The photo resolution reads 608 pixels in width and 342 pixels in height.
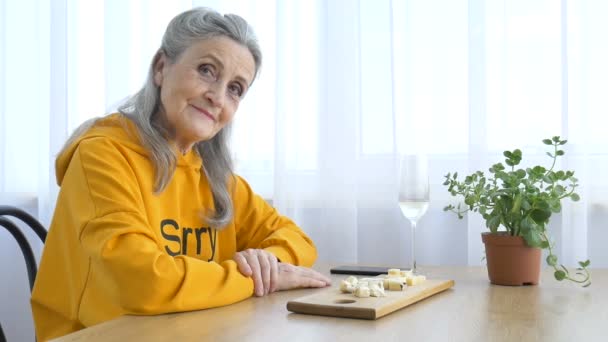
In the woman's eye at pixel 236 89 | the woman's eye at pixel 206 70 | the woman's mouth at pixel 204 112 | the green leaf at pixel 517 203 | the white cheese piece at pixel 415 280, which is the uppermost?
the woman's eye at pixel 206 70

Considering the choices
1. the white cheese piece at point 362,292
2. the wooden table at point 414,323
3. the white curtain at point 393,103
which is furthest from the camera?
the white curtain at point 393,103

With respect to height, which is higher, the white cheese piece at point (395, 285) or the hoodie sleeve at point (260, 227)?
the hoodie sleeve at point (260, 227)

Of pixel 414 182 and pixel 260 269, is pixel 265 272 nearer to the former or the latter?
pixel 260 269

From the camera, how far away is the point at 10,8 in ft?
8.71

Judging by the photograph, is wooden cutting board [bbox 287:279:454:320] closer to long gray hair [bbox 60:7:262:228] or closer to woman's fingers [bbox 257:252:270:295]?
woman's fingers [bbox 257:252:270:295]

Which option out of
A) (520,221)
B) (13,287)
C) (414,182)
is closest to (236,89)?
(414,182)

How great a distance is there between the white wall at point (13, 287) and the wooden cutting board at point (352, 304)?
181 centimetres

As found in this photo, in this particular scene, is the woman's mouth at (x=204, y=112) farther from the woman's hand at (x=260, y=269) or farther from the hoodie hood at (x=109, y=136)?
the woman's hand at (x=260, y=269)

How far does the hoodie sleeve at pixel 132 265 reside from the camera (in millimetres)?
1092

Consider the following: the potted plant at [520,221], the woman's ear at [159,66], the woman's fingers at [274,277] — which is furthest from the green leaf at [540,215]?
the woman's ear at [159,66]

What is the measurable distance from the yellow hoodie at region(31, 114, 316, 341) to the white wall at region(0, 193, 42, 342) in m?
1.25

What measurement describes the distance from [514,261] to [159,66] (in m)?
0.90

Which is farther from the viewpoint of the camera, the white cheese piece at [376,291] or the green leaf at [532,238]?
the green leaf at [532,238]

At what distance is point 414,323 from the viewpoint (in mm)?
976
